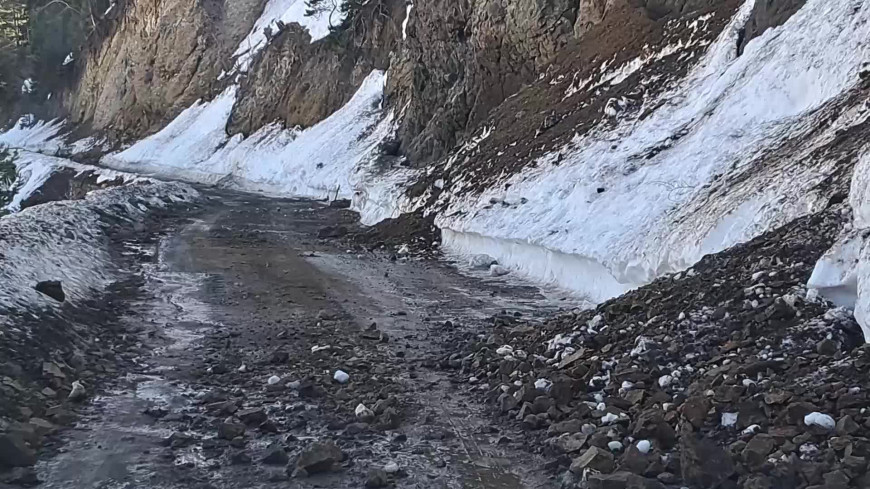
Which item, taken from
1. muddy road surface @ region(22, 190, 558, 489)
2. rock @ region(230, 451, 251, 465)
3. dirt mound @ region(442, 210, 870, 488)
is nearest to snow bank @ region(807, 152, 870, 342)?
dirt mound @ region(442, 210, 870, 488)

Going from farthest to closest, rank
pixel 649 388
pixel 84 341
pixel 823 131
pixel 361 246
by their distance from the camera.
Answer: pixel 361 246
pixel 823 131
pixel 84 341
pixel 649 388

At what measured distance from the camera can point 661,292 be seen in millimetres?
7840

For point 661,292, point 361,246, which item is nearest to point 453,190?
point 361,246

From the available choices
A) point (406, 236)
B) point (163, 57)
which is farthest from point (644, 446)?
point (163, 57)

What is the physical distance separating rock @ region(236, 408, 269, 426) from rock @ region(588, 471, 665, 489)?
2.36 m

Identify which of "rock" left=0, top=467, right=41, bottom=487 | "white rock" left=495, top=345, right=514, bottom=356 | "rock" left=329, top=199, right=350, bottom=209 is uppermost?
"rock" left=0, top=467, right=41, bottom=487

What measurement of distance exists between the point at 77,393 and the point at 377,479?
2720mm

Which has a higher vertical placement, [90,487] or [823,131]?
[823,131]

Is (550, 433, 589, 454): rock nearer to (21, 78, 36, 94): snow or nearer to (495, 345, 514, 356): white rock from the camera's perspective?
(495, 345, 514, 356): white rock

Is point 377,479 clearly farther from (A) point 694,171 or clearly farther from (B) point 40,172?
(B) point 40,172

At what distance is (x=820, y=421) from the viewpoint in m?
4.61

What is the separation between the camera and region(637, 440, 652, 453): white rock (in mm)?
4938

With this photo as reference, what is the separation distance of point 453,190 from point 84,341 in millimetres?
11030

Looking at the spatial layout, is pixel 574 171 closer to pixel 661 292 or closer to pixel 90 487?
pixel 661 292
